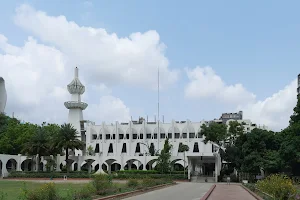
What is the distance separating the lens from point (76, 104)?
75.6m

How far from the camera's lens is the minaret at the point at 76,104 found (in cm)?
7575

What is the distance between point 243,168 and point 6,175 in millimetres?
36413

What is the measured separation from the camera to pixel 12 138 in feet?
211

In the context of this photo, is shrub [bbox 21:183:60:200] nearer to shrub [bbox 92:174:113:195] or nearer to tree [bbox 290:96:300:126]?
shrub [bbox 92:174:113:195]

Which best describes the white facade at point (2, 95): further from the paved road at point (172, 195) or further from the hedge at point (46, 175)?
the paved road at point (172, 195)

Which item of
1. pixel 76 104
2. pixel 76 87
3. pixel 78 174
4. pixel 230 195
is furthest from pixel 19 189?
pixel 76 87

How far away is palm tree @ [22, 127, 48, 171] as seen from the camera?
185 feet

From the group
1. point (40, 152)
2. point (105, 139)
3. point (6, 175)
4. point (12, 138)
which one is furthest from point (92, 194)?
point (105, 139)

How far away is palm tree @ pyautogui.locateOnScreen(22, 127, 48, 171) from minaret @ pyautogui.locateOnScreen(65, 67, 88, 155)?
1807cm

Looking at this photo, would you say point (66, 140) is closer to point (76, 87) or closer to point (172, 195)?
point (76, 87)

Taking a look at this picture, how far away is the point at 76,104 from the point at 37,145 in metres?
20.0

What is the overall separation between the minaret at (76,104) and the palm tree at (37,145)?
1807 centimetres

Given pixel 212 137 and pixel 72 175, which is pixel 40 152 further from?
pixel 212 137

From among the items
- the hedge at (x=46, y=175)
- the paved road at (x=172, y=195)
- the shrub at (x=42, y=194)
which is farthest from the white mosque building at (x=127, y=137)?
the shrub at (x=42, y=194)
